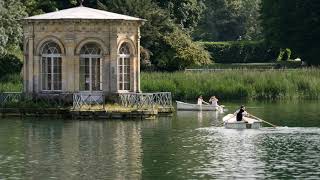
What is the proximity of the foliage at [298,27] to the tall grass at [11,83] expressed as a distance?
31225 millimetres

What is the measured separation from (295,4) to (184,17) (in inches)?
393

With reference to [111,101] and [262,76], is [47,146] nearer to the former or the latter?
[111,101]

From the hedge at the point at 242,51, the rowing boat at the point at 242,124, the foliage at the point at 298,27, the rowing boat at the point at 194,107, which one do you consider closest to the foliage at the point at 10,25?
the rowing boat at the point at 194,107

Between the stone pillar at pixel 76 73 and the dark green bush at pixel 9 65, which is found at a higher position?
the dark green bush at pixel 9 65

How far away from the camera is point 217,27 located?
131m

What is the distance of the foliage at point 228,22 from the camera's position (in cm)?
13025

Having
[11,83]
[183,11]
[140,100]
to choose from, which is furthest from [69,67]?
[183,11]

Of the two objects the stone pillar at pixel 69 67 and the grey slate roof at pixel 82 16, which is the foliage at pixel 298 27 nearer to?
the grey slate roof at pixel 82 16

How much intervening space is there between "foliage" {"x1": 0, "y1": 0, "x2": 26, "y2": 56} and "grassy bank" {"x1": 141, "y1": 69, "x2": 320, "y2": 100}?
9104mm

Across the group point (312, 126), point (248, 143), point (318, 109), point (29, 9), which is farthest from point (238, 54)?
point (248, 143)

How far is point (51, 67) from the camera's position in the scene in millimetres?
56750

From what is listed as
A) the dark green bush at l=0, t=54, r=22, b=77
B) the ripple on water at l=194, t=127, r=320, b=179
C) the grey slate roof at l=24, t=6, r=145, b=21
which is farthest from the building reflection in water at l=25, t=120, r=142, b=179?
the dark green bush at l=0, t=54, r=22, b=77

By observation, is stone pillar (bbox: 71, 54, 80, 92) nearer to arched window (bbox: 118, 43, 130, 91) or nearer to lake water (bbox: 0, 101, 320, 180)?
arched window (bbox: 118, 43, 130, 91)

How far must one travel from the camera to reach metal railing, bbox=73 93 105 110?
53.7 m
